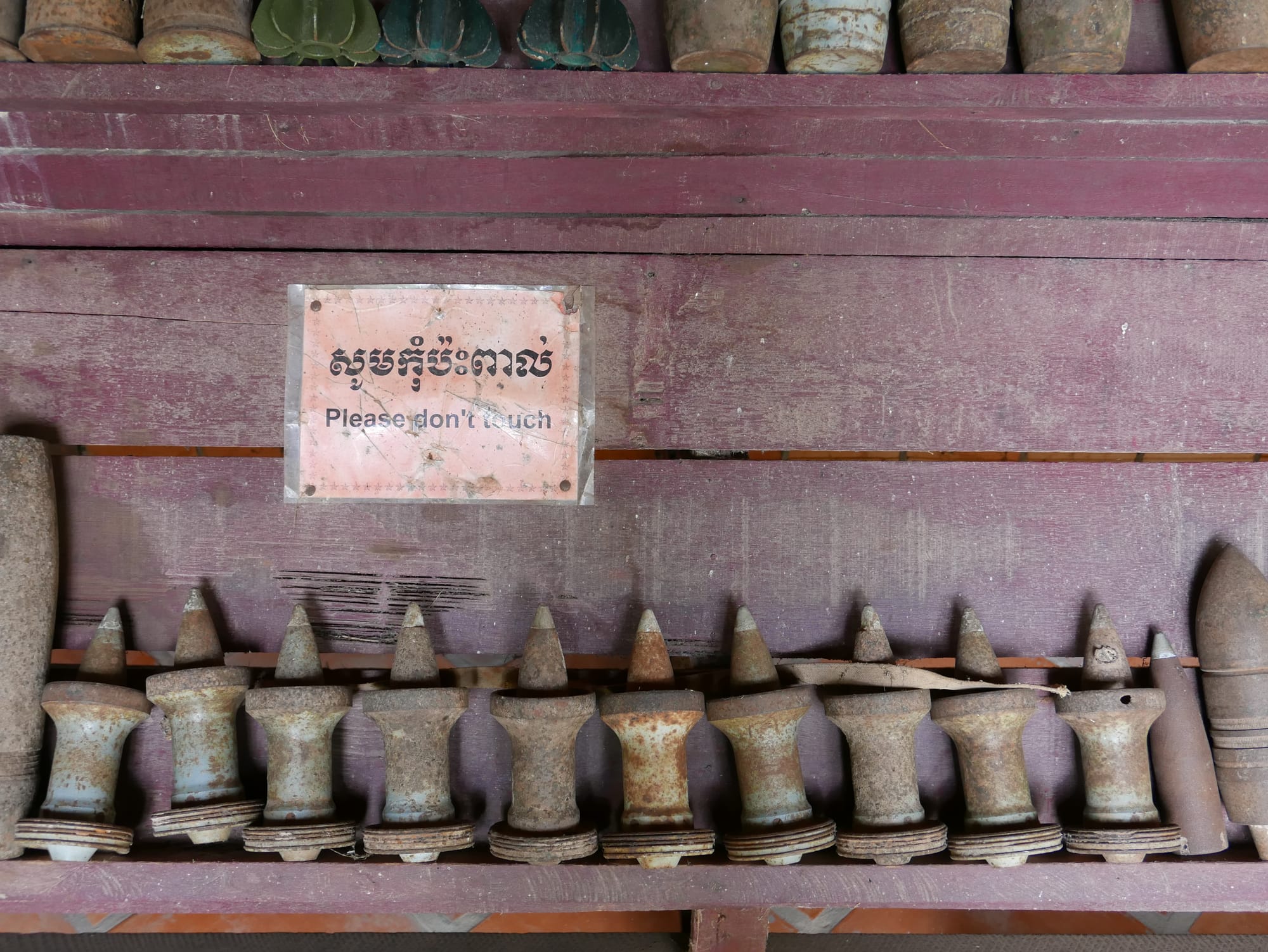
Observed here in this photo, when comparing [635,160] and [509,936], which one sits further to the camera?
[509,936]

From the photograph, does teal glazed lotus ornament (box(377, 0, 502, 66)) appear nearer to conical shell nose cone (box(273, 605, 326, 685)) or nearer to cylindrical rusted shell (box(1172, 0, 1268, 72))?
conical shell nose cone (box(273, 605, 326, 685))

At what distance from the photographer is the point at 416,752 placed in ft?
4.37

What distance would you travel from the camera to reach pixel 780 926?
1837 millimetres

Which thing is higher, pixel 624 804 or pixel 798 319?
pixel 798 319

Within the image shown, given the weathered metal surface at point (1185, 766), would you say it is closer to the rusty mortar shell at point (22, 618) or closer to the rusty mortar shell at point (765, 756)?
the rusty mortar shell at point (765, 756)

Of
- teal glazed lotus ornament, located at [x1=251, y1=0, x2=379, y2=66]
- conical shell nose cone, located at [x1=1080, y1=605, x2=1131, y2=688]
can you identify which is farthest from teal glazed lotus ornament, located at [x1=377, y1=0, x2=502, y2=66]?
conical shell nose cone, located at [x1=1080, y1=605, x2=1131, y2=688]

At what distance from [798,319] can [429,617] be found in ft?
2.55

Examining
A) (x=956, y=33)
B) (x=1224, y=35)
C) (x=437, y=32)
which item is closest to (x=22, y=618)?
(x=437, y=32)

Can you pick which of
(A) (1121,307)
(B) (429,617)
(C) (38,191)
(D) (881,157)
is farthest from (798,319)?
(C) (38,191)

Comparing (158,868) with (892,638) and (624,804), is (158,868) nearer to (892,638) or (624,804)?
(624,804)

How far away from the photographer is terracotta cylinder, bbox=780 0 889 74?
1.30m

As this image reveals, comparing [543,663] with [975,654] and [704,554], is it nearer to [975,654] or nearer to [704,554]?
[704,554]

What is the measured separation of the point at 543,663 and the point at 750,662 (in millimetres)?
319

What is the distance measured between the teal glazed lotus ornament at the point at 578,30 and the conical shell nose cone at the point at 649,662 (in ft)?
2.78
